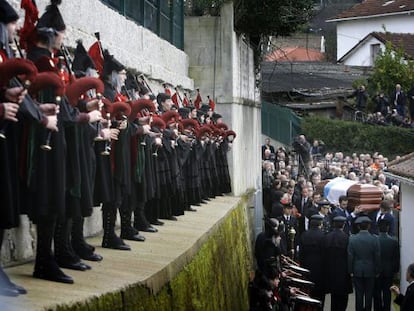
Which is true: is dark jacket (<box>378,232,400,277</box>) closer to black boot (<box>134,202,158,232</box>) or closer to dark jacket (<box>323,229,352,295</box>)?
dark jacket (<box>323,229,352,295</box>)

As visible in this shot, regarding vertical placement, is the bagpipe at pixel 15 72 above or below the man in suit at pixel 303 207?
above

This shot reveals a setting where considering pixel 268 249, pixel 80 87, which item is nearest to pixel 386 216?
pixel 268 249

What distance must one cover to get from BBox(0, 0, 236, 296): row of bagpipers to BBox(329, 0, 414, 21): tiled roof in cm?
5161

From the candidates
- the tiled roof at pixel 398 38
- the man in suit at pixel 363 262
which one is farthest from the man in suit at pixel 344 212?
the tiled roof at pixel 398 38

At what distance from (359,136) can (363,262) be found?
74.0ft

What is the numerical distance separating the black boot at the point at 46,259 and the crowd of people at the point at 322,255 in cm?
660

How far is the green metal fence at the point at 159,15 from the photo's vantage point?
16.5m

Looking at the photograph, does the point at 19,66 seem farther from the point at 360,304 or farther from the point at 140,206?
the point at 360,304

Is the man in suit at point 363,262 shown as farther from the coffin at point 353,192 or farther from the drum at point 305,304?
the coffin at point 353,192

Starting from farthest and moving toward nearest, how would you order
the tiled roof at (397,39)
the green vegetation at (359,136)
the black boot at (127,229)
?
1. the tiled roof at (397,39)
2. the green vegetation at (359,136)
3. the black boot at (127,229)

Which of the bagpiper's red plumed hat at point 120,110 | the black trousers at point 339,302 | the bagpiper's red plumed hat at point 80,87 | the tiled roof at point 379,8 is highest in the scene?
the tiled roof at point 379,8

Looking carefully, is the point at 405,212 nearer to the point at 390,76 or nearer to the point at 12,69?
the point at 12,69

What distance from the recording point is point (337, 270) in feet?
64.0

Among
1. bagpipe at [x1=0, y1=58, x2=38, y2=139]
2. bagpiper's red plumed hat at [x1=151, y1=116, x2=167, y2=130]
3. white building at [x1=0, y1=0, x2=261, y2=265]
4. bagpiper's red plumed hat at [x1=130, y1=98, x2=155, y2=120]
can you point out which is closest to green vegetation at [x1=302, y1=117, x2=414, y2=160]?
white building at [x1=0, y1=0, x2=261, y2=265]
